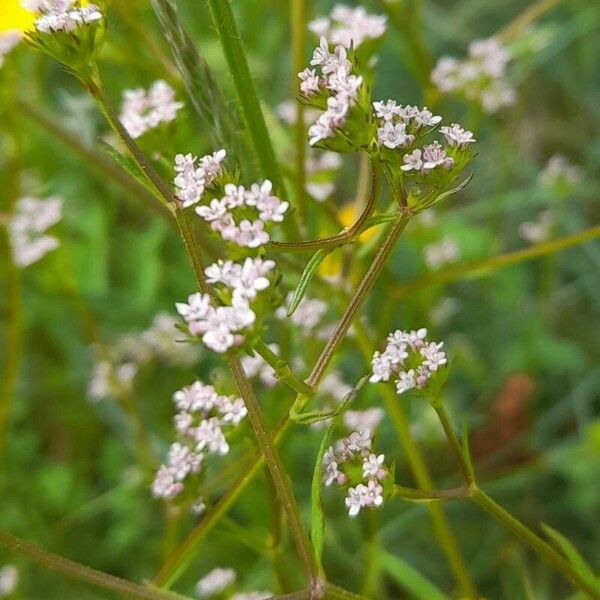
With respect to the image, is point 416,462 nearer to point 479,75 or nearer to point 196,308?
point 196,308

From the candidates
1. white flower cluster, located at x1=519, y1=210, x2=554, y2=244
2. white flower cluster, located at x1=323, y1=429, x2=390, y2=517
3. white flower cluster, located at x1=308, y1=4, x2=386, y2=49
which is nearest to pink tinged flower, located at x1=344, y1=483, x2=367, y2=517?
white flower cluster, located at x1=323, y1=429, x2=390, y2=517

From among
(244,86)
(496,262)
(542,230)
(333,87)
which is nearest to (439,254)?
(542,230)

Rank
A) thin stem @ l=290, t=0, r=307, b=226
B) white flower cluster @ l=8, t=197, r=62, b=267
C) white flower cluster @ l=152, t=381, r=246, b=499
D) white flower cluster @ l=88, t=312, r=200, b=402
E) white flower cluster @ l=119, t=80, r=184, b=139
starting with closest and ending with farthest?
white flower cluster @ l=152, t=381, r=246, b=499
white flower cluster @ l=119, t=80, r=184, b=139
thin stem @ l=290, t=0, r=307, b=226
white flower cluster @ l=8, t=197, r=62, b=267
white flower cluster @ l=88, t=312, r=200, b=402

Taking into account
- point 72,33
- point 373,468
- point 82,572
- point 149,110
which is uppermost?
point 149,110

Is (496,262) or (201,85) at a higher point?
(496,262)

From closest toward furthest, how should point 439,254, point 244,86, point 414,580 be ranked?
1. point 244,86
2. point 414,580
3. point 439,254

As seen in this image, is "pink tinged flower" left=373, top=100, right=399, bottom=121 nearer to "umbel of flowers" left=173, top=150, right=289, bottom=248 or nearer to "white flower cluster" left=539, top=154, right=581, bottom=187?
"umbel of flowers" left=173, top=150, right=289, bottom=248

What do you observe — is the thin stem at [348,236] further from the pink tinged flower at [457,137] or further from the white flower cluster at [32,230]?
the white flower cluster at [32,230]
